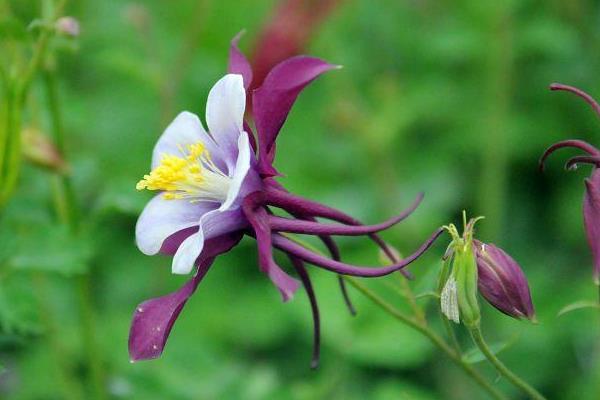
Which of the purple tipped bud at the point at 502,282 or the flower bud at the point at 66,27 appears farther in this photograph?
the flower bud at the point at 66,27

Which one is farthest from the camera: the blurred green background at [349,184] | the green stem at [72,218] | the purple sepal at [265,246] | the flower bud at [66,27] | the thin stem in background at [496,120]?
the thin stem in background at [496,120]

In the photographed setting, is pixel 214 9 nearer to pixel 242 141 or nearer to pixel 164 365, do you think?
pixel 164 365

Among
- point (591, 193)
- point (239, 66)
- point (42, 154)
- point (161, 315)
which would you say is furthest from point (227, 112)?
point (42, 154)

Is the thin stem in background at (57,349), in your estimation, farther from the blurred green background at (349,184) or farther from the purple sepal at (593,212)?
the purple sepal at (593,212)

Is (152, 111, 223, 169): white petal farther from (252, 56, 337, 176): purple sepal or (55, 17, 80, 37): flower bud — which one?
(55, 17, 80, 37): flower bud

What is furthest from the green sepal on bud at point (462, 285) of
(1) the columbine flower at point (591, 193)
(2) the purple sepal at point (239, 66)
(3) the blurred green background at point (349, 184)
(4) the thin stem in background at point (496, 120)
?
(4) the thin stem in background at point (496, 120)

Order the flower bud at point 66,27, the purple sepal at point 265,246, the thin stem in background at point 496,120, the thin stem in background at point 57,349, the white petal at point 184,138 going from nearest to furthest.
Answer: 1. the purple sepal at point 265,246
2. the white petal at point 184,138
3. the flower bud at point 66,27
4. the thin stem in background at point 57,349
5. the thin stem in background at point 496,120

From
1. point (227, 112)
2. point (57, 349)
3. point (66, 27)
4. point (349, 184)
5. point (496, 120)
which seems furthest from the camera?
point (349, 184)

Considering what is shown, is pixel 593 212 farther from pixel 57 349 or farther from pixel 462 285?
pixel 57 349
